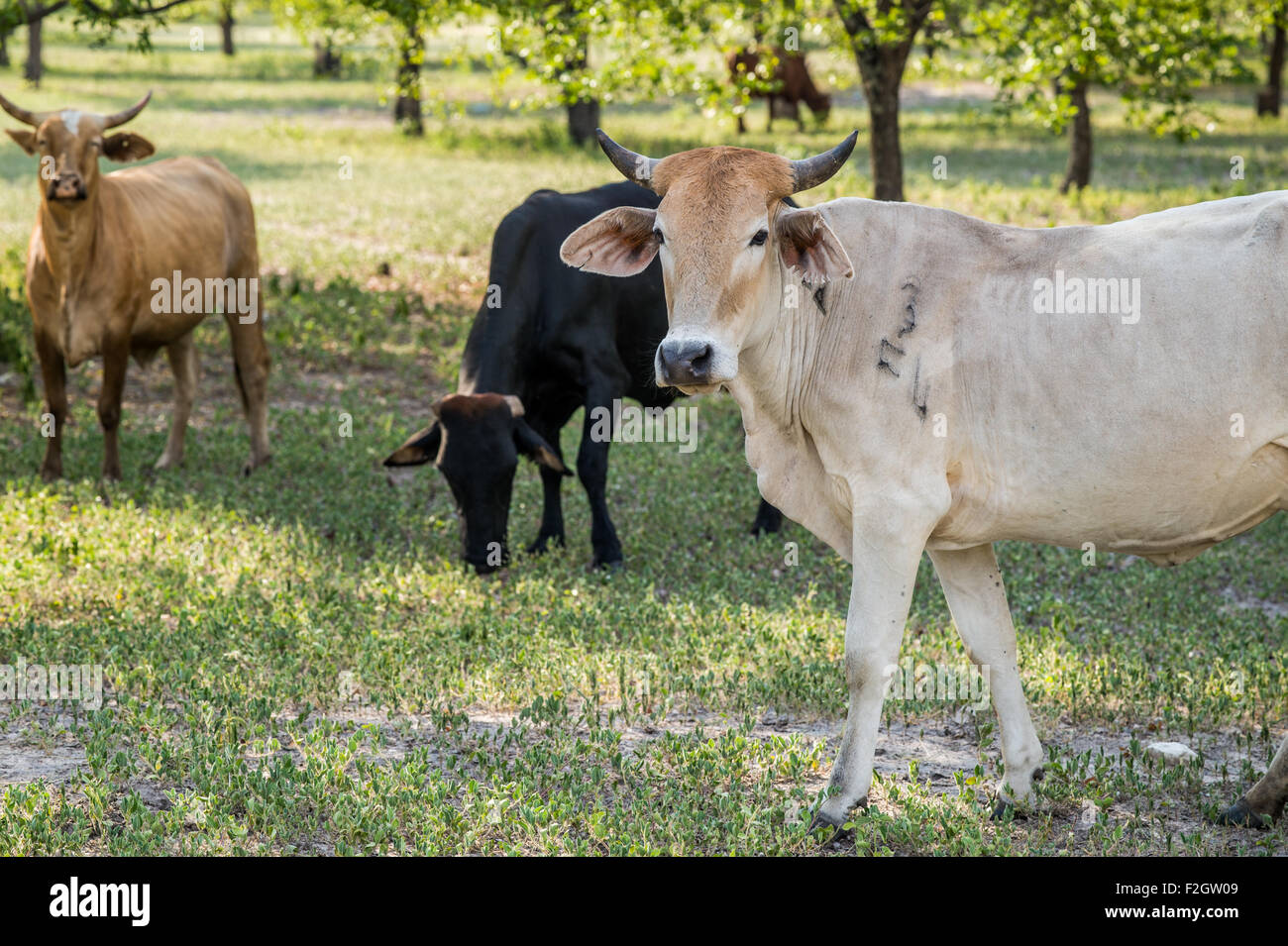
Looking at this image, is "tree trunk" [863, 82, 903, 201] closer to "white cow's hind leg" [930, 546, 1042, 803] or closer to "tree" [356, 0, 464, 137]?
"tree" [356, 0, 464, 137]

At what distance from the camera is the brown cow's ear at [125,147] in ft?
31.9

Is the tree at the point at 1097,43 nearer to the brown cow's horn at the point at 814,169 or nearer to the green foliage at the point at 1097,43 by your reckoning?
the green foliage at the point at 1097,43

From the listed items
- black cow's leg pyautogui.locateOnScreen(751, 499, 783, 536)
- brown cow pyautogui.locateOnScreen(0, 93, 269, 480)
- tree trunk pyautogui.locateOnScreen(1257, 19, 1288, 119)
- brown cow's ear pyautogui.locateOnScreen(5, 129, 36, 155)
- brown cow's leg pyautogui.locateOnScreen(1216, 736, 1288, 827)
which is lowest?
black cow's leg pyautogui.locateOnScreen(751, 499, 783, 536)

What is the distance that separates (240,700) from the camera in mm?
6000

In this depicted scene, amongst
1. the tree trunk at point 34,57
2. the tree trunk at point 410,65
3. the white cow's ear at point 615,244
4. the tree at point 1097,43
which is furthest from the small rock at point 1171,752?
the tree trunk at point 34,57

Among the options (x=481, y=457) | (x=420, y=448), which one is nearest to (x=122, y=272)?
(x=420, y=448)

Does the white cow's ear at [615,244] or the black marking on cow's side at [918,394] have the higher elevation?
the white cow's ear at [615,244]

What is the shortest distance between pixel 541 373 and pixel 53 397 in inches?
141

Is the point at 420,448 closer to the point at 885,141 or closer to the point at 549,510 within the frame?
the point at 549,510

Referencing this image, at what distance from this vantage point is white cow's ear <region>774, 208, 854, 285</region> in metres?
4.64

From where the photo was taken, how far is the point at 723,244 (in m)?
4.60

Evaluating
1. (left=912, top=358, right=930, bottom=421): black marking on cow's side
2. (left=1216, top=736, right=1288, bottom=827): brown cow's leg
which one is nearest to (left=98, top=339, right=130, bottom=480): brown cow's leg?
(left=912, top=358, right=930, bottom=421): black marking on cow's side

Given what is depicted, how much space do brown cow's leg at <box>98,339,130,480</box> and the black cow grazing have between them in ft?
8.65

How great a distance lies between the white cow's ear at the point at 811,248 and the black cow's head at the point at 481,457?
11.0 ft
